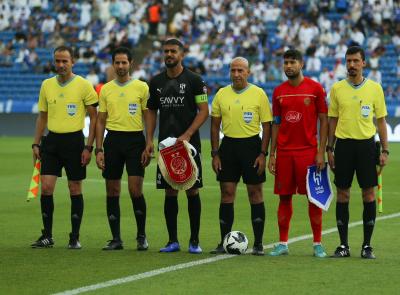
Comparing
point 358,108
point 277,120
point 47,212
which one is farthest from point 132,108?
point 358,108

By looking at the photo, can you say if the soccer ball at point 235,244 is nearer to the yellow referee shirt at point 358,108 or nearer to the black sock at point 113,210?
the black sock at point 113,210

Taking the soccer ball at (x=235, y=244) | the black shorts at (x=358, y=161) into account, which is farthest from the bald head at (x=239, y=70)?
the soccer ball at (x=235, y=244)

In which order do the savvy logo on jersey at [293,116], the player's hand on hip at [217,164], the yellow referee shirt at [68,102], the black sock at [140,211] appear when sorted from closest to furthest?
the savvy logo on jersey at [293,116] < the player's hand on hip at [217,164] < the black sock at [140,211] < the yellow referee shirt at [68,102]

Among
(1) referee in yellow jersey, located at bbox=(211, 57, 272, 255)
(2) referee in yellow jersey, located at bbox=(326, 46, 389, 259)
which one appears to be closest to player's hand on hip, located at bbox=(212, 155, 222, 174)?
(1) referee in yellow jersey, located at bbox=(211, 57, 272, 255)

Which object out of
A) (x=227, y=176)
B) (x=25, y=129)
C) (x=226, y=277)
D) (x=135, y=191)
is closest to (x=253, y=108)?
(x=227, y=176)

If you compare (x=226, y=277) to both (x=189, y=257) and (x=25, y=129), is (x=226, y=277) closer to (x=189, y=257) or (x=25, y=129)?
(x=189, y=257)

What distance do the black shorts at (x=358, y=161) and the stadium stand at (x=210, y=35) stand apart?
22.8 m

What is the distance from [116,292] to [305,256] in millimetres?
2727

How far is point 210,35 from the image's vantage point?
40.4 metres

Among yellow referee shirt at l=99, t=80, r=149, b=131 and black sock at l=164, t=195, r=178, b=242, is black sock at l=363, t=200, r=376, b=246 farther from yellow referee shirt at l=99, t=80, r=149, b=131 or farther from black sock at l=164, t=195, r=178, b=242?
yellow referee shirt at l=99, t=80, r=149, b=131

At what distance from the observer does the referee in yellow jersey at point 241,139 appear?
448 inches

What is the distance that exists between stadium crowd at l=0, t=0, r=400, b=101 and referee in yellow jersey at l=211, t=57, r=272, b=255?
23660mm

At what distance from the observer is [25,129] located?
34469 mm

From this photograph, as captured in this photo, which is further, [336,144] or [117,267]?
[336,144]
